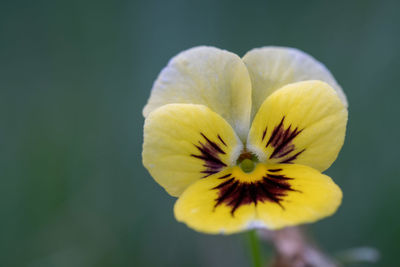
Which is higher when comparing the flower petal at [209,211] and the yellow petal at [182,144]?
the yellow petal at [182,144]

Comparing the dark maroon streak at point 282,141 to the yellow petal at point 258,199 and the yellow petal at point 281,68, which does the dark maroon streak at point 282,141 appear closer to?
the yellow petal at point 258,199

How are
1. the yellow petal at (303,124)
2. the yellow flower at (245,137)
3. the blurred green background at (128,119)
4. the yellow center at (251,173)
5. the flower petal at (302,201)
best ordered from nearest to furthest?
the flower petal at (302,201) < the yellow flower at (245,137) < the yellow petal at (303,124) < the yellow center at (251,173) < the blurred green background at (128,119)

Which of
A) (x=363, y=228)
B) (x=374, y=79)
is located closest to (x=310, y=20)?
(x=374, y=79)

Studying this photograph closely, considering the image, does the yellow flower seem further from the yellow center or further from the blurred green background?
the blurred green background

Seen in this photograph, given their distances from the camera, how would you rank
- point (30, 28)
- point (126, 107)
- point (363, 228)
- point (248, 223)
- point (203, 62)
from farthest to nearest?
point (30, 28)
point (126, 107)
point (363, 228)
point (203, 62)
point (248, 223)

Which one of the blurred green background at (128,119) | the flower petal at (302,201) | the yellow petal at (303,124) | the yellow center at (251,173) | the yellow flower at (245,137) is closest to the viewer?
the flower petal at (302,201)

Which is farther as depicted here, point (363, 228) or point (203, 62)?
point (363, 228)

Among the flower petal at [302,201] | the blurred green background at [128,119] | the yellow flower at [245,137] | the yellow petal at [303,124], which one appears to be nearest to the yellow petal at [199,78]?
the yellow flower at [245,137]

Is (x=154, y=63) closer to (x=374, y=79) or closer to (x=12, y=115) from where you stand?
(x=12, y=115)

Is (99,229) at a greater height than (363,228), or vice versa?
(363,228)
